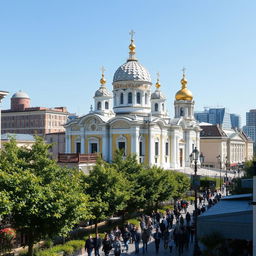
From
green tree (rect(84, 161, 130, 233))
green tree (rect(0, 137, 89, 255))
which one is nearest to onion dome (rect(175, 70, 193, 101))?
green tree (rect(84, 161, 130, 233))

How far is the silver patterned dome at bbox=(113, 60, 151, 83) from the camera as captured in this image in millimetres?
54219

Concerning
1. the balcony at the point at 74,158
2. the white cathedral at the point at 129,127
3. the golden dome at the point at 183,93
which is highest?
the golden dome at the point at 183,93

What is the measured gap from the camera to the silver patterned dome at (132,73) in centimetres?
5422

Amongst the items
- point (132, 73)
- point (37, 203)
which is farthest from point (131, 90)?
point (37, 203)

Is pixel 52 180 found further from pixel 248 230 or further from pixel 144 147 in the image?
pixel 144 147

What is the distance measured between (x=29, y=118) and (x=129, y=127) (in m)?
61.9

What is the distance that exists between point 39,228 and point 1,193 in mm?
2844

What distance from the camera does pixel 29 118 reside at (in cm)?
10750

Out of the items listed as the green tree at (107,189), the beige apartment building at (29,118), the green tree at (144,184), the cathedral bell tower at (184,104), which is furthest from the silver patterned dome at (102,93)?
the beige apartment building at (29,118)

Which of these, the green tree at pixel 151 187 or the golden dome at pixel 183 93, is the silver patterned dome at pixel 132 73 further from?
the green tree at pixel 151 187

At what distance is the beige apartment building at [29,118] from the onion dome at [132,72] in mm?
52490

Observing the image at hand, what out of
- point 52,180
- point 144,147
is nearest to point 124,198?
point 52,180

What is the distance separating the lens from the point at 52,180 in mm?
19953

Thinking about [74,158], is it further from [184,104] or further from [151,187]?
[184,104]
